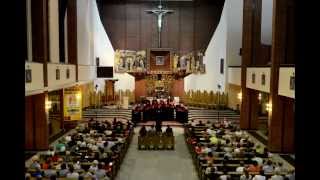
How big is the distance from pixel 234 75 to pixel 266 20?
5.50 meters

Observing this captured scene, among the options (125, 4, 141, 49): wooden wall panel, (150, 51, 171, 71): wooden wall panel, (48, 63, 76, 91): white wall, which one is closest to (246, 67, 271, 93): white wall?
(48, 63, 76, 91): white wall

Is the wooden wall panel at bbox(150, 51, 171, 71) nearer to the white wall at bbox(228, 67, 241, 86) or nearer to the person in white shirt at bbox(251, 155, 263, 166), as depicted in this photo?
the white wall at bbox(228, 67, 241, 86)

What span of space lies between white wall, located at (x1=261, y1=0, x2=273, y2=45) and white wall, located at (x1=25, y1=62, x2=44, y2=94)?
16646 millimetres

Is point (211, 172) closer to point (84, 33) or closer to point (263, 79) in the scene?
point (263, 79)

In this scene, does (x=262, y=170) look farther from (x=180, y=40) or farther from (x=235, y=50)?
(x=180, y=40)

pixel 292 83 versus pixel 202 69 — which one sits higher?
pixel 202 69

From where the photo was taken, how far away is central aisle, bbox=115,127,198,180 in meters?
13.3

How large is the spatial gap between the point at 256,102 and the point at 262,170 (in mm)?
9834

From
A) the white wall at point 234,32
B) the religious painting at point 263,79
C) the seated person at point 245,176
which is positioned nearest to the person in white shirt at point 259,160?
the seated person at point 245,176

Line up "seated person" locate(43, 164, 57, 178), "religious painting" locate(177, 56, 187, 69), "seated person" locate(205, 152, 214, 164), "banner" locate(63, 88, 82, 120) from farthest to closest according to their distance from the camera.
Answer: "religious painting" locate(177, 56, 187, 69) < "banner" locate(63, 88, 82, 120) < "seated person" locate(205, 152, 214, 164) < "seated person" locate(43, 164, 57, 178)

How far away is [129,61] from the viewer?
3075 cm

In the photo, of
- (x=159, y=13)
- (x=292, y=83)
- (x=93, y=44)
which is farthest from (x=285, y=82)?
(x=159, y=13)

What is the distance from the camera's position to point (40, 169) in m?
11.2

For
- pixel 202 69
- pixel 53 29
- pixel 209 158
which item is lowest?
pixel 209 158
